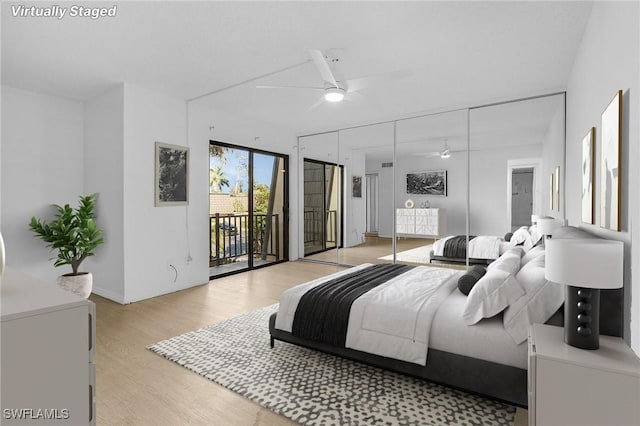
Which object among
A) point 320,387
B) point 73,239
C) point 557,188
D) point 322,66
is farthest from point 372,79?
point 73,239

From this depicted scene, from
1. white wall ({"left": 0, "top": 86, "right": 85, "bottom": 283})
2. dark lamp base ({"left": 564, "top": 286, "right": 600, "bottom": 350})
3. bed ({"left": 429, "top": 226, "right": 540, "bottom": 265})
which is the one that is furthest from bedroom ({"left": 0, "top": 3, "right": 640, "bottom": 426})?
dark lamp base ({"left": 564, "top": 286, "right": 600, "bottom": 350})

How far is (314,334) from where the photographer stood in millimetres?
2521

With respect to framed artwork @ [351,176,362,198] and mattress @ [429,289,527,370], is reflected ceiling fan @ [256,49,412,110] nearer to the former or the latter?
mattress @ [429,289,527,370]

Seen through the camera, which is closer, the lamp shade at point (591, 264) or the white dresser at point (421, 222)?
the lamp shade at point (591, 264)

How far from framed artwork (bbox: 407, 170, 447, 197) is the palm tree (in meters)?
3.13

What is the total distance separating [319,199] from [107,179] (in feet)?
12.6

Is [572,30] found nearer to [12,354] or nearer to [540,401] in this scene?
[540,401]

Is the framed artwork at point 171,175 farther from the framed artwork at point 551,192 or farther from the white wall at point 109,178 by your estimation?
the framed artwork at point 551,192

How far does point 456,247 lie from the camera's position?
511 cm

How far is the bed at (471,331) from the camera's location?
1904mm

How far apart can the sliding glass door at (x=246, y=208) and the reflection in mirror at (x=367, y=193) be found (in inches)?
50.6

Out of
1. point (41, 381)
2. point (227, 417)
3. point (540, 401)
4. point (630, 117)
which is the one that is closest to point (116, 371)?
point (227, 417)

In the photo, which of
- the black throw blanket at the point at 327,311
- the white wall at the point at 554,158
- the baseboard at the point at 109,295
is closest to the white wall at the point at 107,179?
the baseboard at the point at 109,295

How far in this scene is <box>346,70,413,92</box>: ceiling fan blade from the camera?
2.89m
